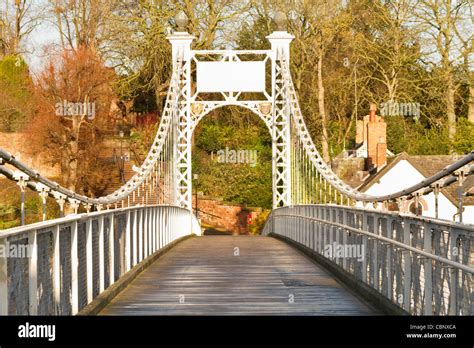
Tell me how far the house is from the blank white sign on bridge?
1563 centimetres

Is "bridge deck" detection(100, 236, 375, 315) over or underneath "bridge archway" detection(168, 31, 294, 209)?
underneath

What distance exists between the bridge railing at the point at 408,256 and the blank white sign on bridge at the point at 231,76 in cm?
2653

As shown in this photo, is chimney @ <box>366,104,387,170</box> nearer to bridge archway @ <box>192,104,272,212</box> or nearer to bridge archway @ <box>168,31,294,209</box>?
bridge archway @ <box>192,104,272,212</box>

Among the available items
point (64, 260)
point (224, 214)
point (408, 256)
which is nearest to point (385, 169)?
point (224, 214)

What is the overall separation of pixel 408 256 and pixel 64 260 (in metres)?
3.60

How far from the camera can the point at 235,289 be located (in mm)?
18234

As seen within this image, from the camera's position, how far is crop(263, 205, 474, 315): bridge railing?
11.4 m

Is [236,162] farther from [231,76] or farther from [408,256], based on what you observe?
[408,256]

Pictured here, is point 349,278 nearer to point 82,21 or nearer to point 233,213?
point 233,213

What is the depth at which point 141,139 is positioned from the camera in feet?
227

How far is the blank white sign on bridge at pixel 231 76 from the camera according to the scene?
1913 inches

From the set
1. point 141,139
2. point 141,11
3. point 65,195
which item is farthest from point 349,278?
point 141,139

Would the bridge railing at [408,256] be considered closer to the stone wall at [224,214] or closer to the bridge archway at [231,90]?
the bridge archway at [231,90]

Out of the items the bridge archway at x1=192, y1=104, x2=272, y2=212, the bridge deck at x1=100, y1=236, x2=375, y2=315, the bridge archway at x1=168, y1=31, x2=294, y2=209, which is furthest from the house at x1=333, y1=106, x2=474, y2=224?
the bridge deck at x1=100, y1=236, x2=375, y2=315
